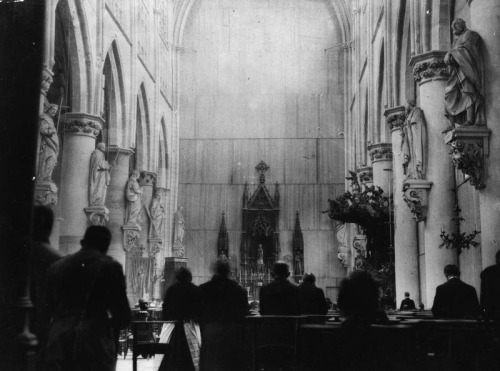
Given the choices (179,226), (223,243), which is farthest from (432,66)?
(223,243)

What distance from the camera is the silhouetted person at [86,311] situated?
5.05 metres

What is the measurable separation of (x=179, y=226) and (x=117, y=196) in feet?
29.1

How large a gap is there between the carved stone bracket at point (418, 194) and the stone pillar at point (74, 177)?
969cm

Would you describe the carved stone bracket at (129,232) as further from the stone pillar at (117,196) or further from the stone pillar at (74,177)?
the stone pillar at (74,177)

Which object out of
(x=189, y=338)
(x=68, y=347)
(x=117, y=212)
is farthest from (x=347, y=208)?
(x=68, y=347)

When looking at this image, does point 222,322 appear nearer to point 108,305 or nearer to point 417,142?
point 108,305

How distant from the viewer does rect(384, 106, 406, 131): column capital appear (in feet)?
61.4

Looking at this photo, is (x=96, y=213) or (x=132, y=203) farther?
(x=132, y=203)

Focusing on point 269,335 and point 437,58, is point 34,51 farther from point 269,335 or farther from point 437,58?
point 437,58

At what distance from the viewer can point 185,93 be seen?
36844 millimetres

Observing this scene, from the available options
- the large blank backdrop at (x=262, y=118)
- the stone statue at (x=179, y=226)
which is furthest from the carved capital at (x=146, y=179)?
the large blank backdrop at (x=262, y=118)

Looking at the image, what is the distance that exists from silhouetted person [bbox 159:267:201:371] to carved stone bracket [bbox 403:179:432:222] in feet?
24.2

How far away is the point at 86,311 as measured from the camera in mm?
5172

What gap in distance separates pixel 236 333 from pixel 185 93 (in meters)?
30.1
